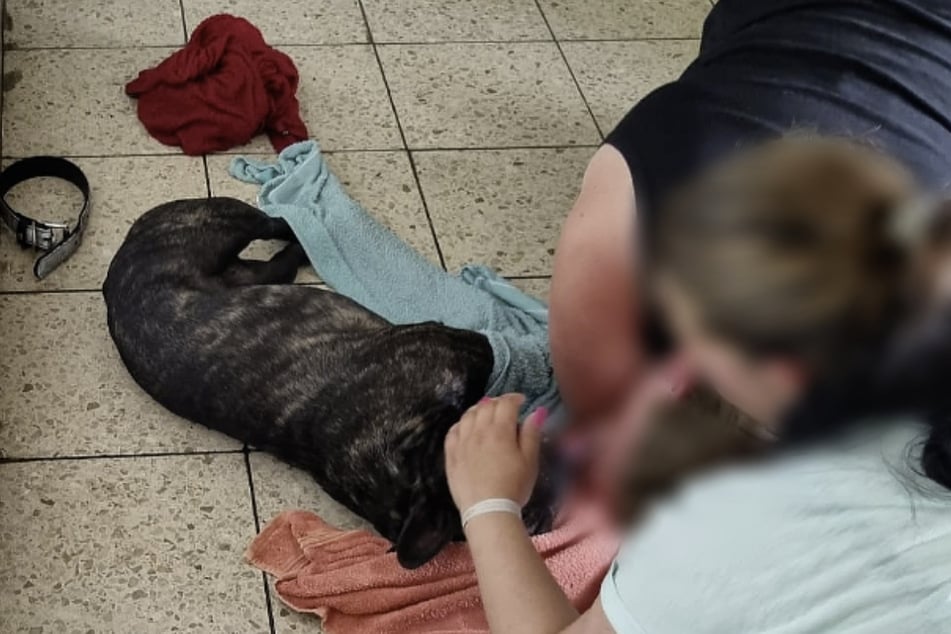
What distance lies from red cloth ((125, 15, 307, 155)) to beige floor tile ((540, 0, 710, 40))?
0.61 m

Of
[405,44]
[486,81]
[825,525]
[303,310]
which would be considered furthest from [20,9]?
[825,525]

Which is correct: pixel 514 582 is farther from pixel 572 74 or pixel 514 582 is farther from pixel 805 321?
pixel 572 74

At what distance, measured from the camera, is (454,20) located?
215 cm

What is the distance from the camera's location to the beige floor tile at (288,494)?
1.32 m

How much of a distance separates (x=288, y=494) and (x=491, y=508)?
2.20 feet

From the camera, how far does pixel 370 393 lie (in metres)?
1.21

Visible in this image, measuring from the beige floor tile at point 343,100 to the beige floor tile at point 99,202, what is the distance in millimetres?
117

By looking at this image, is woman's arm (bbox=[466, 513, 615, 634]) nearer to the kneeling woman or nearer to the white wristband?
the white wristband

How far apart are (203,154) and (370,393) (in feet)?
2.41

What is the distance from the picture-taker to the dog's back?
1.13m

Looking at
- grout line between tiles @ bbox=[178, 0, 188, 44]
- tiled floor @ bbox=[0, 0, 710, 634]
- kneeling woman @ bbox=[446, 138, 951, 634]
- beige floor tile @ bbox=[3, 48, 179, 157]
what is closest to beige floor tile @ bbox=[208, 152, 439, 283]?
tiled floor @ bbox=[0, 0, 710, 634]

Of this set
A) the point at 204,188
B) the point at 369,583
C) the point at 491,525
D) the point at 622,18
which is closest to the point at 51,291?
the point at 204,188

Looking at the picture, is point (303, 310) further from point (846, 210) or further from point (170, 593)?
point (846, 210)

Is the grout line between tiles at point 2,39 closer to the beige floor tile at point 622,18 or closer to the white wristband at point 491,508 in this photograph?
the beige floor tile at point 622,18
